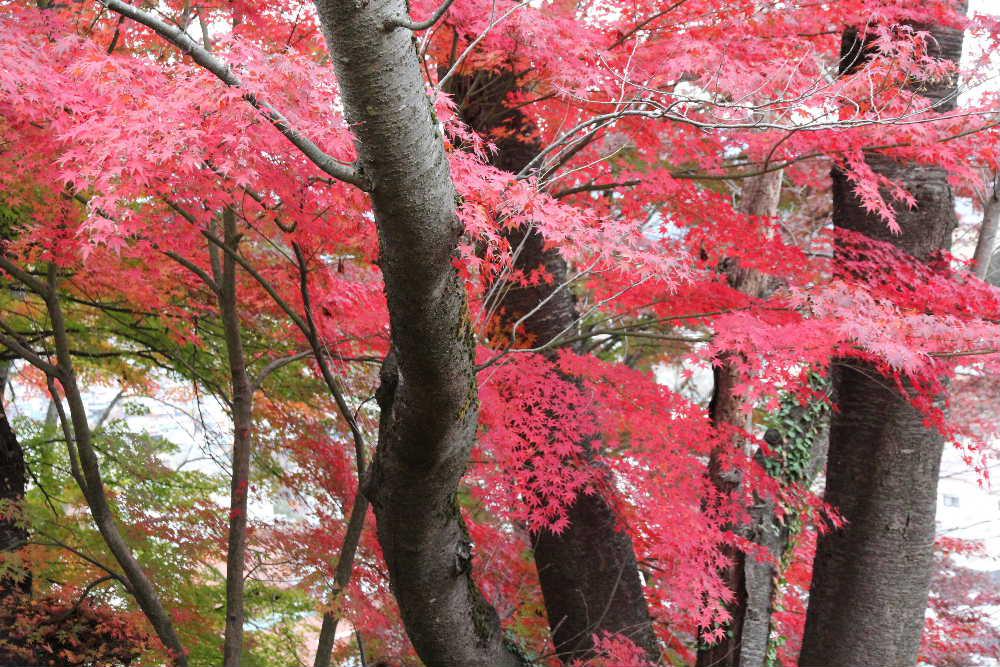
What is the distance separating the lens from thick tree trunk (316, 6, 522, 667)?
7.91ft

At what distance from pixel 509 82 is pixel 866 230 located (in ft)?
8.53

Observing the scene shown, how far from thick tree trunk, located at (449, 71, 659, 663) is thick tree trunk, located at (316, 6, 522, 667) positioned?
136 centimetres

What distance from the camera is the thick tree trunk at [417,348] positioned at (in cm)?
241

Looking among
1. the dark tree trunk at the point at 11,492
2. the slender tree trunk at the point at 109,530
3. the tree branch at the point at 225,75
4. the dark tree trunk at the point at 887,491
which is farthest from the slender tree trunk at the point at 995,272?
the dark tree trunk at the point at 11,492

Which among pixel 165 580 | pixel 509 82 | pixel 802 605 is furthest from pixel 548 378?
pixel 802 605

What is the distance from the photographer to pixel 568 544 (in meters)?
5.86

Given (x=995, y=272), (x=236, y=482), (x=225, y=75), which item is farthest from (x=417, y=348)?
(x=995, y=272)

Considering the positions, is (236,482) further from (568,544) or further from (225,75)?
(225,75)

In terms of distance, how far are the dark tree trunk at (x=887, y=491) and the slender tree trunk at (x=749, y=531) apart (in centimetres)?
77

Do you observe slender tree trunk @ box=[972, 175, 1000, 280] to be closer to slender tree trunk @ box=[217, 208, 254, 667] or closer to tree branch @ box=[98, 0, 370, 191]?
tree branch @ box=[98, 0, 370, 191]

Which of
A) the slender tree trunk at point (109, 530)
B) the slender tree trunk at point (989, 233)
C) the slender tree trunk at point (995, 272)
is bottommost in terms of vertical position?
the slender tree trunk at point (109, 530)

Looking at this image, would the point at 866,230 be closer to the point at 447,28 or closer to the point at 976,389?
the point at 447,28

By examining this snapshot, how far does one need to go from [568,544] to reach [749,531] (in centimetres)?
160

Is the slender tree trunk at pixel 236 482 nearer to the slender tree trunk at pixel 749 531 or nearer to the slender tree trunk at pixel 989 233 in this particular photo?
the slender tree trunk at pixel 749 531
